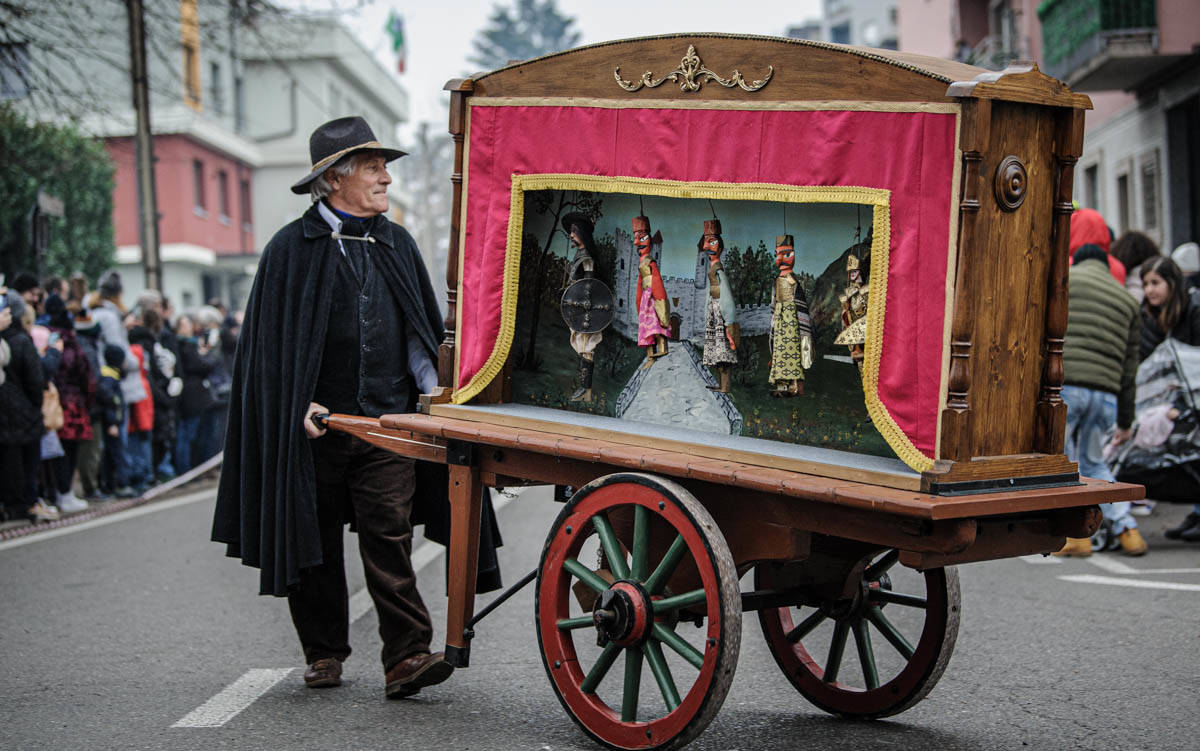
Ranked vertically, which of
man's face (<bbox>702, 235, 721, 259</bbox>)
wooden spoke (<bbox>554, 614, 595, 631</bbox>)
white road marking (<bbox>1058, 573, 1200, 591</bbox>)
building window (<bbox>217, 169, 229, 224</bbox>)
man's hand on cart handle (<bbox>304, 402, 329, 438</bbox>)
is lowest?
white road marking (<bbox>1058, 573, 1200, 591</bbox>)

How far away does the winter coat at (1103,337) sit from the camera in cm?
878

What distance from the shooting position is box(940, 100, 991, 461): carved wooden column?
13.7 ft

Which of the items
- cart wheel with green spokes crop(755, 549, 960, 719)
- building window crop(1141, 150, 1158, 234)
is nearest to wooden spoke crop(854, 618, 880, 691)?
cart wheel with green spokes crop(755, 549, 960, 719)

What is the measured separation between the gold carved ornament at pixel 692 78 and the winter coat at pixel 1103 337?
14.5 feet

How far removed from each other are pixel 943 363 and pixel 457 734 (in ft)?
6.85

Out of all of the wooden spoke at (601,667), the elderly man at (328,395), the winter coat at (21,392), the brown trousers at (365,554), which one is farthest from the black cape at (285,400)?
the winter coat at (21,392)

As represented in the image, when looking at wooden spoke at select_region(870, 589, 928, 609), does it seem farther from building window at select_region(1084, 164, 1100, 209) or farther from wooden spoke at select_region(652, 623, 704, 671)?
building window at select_region(1084, 164, 1100, 209)

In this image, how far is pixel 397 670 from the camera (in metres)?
5.77

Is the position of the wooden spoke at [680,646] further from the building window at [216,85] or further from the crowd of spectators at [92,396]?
the building window at [216,85]

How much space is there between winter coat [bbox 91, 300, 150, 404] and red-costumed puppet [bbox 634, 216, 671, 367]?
9242 millimetres

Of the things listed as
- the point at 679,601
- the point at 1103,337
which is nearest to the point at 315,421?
the point at 679,601

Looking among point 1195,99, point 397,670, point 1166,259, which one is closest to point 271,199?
point 1195,99

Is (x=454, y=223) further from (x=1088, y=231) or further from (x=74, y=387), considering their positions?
(x=74, y=387)

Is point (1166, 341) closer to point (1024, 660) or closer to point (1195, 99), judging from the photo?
point (1024, 660)
